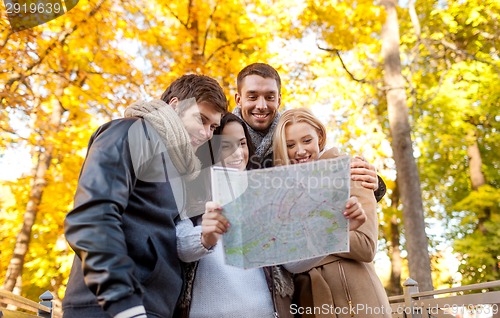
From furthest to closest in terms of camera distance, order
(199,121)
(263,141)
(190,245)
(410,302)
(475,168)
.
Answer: (475,168) → (410,302) → (263,141) → (199,121) → (190,245)

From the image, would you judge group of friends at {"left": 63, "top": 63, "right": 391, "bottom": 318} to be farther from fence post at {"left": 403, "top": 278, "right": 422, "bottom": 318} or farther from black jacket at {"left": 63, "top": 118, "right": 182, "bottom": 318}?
fence post at {"left": 403, "top": 278, "right": 422, "bottom": 318}

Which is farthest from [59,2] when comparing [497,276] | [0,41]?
[497,276]

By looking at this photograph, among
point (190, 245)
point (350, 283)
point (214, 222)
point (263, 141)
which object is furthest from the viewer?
point (263, 141)

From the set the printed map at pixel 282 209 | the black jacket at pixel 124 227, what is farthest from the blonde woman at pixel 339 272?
the black jacket at pixel 124 227

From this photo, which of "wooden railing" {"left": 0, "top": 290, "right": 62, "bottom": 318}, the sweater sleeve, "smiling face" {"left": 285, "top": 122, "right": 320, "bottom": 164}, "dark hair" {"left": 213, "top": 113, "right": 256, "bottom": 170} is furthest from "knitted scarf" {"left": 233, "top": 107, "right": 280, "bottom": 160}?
"wooden railing" {"left": 0, "top": 290, "right": 62, "bottom": 318}

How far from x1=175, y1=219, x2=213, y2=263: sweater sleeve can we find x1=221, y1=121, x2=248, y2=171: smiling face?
1.40 ft

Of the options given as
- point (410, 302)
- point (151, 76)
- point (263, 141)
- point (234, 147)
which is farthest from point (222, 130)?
point (151, 76)

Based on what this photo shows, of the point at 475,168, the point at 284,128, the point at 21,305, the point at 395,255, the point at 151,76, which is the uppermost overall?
the point at 475,168

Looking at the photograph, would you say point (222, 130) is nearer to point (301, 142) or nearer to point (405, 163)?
point (301, 142)

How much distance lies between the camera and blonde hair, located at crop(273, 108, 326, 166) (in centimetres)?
255

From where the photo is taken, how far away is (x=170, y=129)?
6.64ft

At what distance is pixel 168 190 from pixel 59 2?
5282 mm

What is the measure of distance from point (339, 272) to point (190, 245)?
2.48ft

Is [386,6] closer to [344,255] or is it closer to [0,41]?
[0,41]
